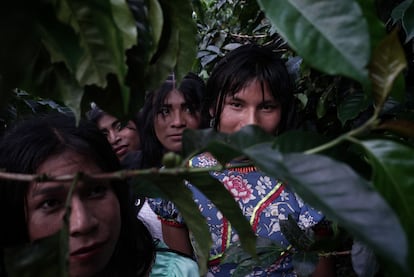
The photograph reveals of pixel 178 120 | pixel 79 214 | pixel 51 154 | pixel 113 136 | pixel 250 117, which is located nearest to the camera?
pixel 79 214

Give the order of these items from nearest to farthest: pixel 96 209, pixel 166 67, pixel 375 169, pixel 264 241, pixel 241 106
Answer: pixel 375 169 < pixel 166 67 < pixel 96 209 < pixel 264 241 < pixel 241 106

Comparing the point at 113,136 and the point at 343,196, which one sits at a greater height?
the point at 343,196

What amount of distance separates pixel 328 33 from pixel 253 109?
96 cm

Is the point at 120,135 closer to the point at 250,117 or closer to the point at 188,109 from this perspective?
the point at 188,109

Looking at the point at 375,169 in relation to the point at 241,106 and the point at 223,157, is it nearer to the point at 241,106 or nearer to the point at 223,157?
the point at 223,157

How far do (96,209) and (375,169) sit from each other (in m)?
0.53

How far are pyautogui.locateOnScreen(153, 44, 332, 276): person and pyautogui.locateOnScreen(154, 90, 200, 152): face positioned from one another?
273mm

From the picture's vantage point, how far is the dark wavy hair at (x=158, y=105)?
5.78ft

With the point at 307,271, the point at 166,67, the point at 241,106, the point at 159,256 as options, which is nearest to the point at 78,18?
the point at 166,67

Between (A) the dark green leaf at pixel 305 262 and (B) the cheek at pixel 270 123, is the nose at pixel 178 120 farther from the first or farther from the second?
(A) the dark green leaf at pixel 305 262

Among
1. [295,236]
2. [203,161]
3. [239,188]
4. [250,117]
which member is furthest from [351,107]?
[203,161]

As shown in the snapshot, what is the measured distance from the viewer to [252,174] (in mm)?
1436

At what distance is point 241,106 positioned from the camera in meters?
1.38

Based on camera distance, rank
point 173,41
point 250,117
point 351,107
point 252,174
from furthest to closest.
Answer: point 252,174, point 250,117, point 351,107, point 173,41
